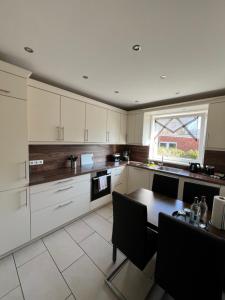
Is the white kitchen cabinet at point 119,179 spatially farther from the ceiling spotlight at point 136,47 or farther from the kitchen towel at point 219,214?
the ceiling spotlight at point 136,47

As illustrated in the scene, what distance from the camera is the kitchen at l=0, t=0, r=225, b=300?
1.36m

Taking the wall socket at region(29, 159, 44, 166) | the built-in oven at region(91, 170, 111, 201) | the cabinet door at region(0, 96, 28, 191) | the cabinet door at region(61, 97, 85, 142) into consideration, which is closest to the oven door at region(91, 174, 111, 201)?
the built-in oven at region(91, 170, 111, 201)

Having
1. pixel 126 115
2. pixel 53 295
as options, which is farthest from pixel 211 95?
pixel 53 295

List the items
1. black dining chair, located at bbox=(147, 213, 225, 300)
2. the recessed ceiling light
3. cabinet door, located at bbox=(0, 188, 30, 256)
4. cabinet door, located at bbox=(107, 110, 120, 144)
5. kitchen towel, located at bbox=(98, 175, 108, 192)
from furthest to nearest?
cabinet door, located at bbox=(107, 110, 120, 144)
kitchen towel, located at bbox=(98, 175, 108, 192)
cabinet door, located at bbox=(0, 188, 30, 256)
the recessed ceiling light
black dining chair, located at bbox=(147, 213, 225, 300)

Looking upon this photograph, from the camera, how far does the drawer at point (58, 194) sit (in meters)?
1.85

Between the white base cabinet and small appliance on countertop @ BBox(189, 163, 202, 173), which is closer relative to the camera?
the white base cabinet

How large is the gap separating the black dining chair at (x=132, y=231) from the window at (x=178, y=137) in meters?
2.20

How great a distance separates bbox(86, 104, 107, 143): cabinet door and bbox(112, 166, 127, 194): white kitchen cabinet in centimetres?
77

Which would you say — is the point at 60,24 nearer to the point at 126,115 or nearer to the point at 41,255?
the point at 41,255

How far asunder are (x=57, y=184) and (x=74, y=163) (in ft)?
2.45

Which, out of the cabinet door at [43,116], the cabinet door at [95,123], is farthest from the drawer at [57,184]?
the cabinet door at [95,123]

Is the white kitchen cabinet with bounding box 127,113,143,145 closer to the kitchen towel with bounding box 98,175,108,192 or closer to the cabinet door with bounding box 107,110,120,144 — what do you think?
the cabinet door with bounding box 107,110,120,144

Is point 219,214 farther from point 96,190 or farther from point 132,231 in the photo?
point 96,190

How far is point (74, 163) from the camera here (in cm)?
276
